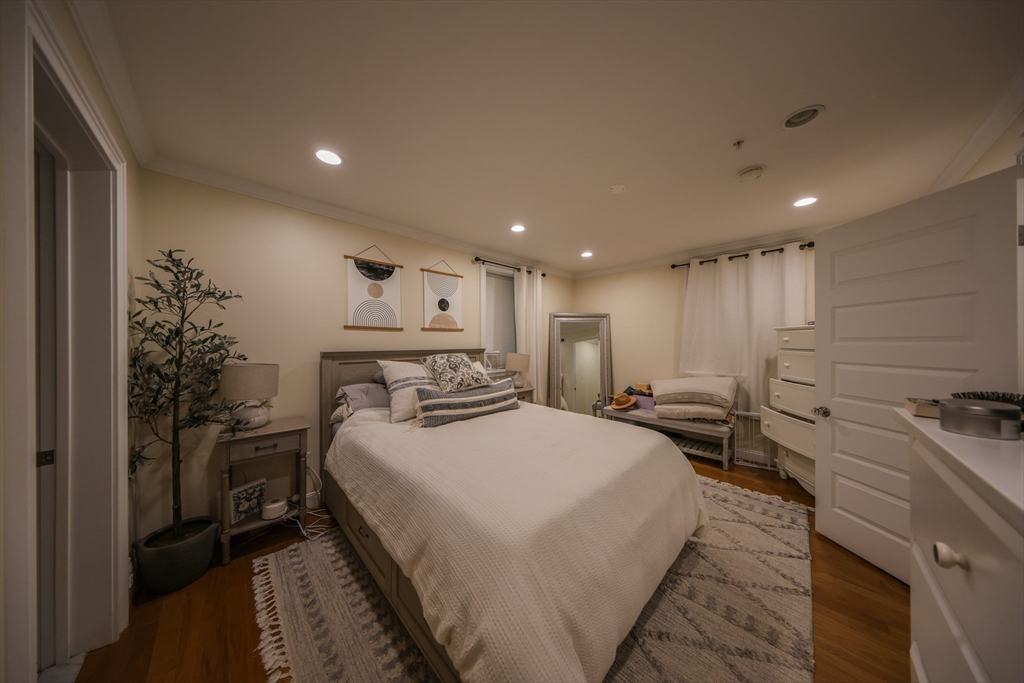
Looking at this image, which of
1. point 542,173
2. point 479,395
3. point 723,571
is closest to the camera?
point 723,571

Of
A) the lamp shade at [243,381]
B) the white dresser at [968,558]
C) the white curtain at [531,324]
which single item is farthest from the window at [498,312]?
the white dresser at [968,558]

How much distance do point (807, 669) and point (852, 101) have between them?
8.15 feet

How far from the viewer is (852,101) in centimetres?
146

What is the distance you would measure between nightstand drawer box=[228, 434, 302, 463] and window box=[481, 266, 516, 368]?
2.11 meters

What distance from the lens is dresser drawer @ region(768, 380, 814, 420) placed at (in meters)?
2.47

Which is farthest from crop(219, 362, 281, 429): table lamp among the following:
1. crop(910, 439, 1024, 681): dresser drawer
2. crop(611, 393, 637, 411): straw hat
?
crop(611, 393, 637, 411): straw hat

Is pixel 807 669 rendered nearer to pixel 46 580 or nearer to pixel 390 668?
pixel 390 668

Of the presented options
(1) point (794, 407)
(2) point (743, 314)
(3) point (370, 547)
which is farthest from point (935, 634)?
(2) point (743, 314)

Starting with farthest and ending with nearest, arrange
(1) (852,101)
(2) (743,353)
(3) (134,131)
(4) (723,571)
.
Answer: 1. (2) (743,353)
2. (4) (723,571)
3. (3) (134,131)
4. (1) (852,101)

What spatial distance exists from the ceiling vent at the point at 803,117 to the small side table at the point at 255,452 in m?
3.34

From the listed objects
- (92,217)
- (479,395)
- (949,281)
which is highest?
(92,217)

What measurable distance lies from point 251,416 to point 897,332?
3.81 meters

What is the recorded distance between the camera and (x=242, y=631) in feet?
4.60

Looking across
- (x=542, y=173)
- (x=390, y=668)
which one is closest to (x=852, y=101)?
(x=542, y=173)
